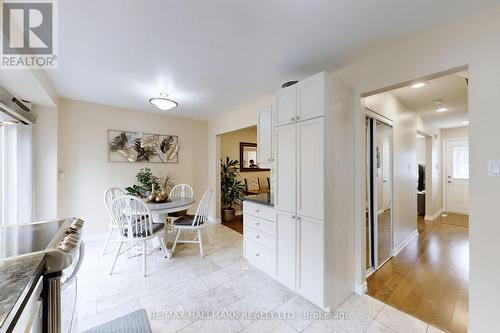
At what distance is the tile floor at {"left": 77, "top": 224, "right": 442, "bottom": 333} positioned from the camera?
172cm

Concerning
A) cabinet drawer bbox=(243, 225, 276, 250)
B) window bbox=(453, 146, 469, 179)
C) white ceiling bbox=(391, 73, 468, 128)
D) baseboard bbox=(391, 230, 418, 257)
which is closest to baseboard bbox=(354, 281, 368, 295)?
cabinet drawer bbox=(243, 225, 276, 250)

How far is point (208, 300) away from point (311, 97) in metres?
2.26

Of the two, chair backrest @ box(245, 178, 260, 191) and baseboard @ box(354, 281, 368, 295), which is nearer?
baseboard @ box(354, 281, 368, 295)

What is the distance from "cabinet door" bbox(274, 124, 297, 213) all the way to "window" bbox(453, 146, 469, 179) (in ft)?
20.5

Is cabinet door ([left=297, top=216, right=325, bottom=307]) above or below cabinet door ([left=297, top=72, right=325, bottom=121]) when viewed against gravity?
below

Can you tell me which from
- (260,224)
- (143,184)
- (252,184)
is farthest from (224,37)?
(252,184)

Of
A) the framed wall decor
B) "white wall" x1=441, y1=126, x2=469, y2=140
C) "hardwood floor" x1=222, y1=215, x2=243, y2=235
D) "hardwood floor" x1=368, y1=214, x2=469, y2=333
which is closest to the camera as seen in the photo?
"hardwood floor" x1=368, y1=214, x2=469, y2=333

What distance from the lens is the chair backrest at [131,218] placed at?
2.53 m

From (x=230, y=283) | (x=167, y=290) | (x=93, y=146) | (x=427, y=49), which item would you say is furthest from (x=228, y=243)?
(x=427, y=49)

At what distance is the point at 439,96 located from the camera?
318 cm

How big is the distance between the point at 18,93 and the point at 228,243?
3.53 meters

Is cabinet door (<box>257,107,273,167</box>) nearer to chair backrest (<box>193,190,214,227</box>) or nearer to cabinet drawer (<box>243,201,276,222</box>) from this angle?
cabinet drawer (<box>243,201,276,222</box>)

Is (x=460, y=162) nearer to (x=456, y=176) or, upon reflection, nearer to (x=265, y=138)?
(x=456, y=176)

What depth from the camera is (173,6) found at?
1433 mm
